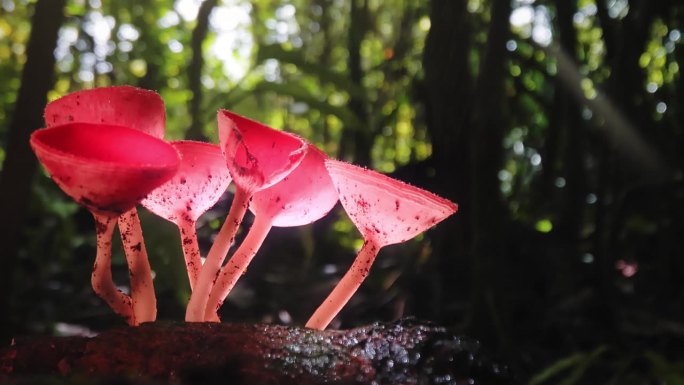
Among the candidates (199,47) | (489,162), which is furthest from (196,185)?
(199,47)

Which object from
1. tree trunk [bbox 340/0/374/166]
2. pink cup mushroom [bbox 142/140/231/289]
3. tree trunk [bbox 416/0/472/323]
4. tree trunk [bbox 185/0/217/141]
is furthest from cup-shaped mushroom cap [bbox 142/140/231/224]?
tree trunk [bbox 340/0/374/166]

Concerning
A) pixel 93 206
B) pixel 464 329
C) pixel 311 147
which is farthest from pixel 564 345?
pixel 93 206

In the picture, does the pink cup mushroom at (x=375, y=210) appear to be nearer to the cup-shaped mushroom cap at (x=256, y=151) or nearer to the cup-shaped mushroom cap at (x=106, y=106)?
the cup-shaped mushroom cap at (x=256, y=151)

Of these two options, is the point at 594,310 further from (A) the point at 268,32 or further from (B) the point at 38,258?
(A) the point at 268,32

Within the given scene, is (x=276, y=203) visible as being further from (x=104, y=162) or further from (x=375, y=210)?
(x=104, y=162)

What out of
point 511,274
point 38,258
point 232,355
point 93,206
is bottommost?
point 38,258

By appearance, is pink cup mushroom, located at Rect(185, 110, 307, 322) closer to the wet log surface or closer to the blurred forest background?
the wet log surface
